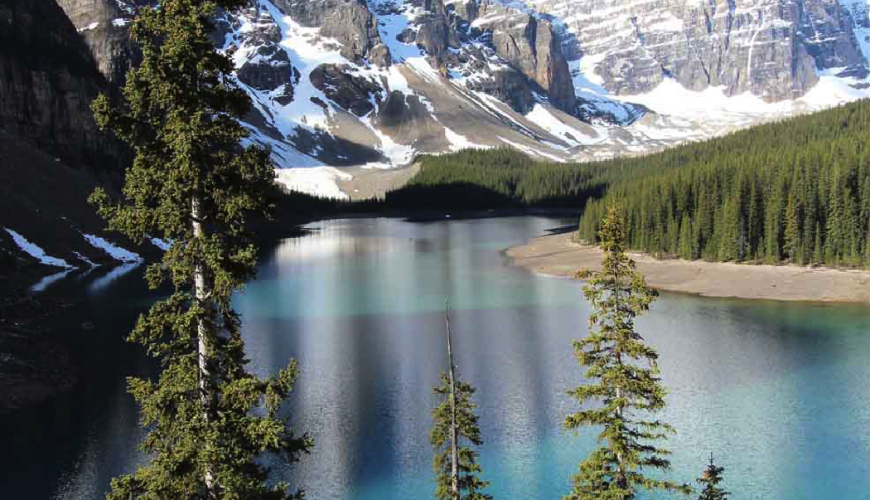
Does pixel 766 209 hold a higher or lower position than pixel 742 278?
higher

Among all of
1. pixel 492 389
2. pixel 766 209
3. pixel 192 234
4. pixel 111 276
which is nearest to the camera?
pixel 192 234

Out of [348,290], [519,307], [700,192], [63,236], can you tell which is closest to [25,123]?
[63,236]

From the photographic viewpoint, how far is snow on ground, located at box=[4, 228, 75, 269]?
100769 millimetres

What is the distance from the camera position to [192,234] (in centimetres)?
1462

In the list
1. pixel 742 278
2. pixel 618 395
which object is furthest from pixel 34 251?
pixel 618 395

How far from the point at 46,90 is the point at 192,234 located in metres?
155

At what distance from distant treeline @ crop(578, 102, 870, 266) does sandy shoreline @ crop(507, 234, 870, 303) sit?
3.41 metres

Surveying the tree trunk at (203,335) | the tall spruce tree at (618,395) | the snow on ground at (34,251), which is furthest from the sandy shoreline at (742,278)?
the tree trunk at (203,335)

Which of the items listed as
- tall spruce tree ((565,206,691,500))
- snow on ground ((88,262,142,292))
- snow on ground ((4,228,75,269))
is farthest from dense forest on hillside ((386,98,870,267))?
snow on ground ((4,228,75,269))

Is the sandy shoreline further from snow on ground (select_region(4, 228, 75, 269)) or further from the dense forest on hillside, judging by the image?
snow on ground (select_region(4, 228, 75, 269))

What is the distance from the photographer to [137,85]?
562 inches

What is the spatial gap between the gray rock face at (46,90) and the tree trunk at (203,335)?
136777mm

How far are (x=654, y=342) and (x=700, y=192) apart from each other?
6143 centimetres

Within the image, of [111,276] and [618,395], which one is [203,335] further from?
[111,276]
